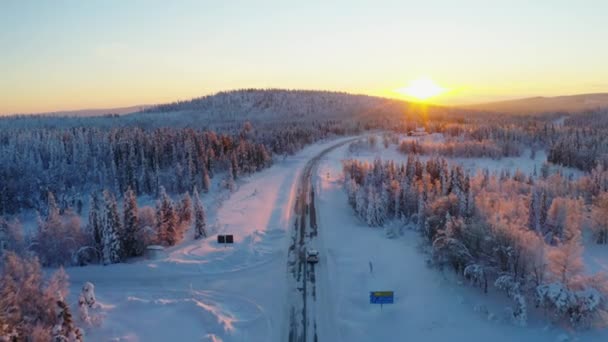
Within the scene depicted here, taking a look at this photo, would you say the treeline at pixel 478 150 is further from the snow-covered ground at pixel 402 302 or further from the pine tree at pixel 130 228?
the pine tree at pixel 130 228

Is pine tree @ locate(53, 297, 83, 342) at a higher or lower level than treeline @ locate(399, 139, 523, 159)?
lower

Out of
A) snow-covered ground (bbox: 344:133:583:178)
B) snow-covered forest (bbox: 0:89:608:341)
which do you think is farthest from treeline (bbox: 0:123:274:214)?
snow-covered ground (bbox: 344:133:583:178)

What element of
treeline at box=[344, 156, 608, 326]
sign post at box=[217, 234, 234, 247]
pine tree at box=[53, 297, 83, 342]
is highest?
treeline at box=[344, 156, 608, 326]

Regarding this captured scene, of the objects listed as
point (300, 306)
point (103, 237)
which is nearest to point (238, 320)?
point (300, 306)

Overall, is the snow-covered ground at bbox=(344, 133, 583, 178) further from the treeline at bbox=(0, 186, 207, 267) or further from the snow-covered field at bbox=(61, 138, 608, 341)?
the treeline at bbox=(0, 186, 207, 267)

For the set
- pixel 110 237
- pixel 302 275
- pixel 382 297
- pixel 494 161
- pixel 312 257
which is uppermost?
pixel 110 237

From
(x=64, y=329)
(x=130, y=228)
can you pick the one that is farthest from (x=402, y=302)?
(x=130, y=228)

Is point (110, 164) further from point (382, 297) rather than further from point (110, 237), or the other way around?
point (382, 297)
